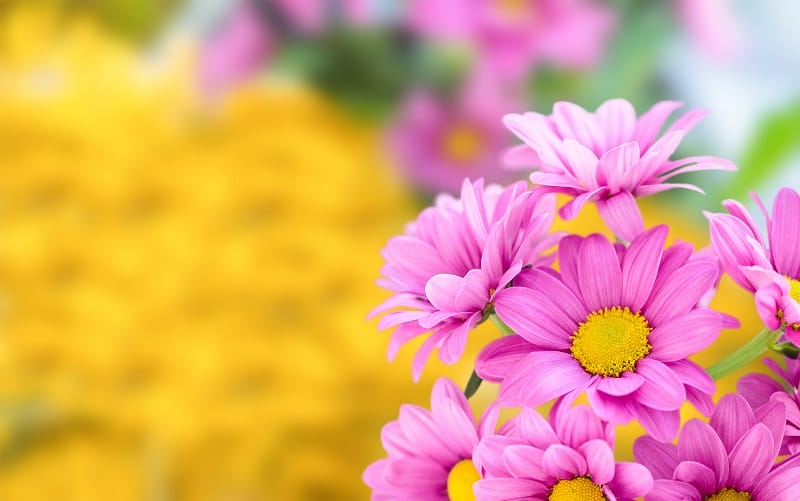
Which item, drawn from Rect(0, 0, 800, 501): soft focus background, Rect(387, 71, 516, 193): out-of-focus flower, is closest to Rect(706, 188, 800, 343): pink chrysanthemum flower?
Rect(0, 0, 800, 501): soft focus background

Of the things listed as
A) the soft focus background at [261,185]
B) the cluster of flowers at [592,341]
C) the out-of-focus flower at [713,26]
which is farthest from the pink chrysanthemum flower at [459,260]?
the out-of-focus flower at [713,26]

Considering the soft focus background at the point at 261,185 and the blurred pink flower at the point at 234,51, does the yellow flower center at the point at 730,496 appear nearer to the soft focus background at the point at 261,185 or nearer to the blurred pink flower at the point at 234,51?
the soft focus background at the point at 261,185

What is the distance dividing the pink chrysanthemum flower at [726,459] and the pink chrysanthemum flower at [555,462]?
1cm

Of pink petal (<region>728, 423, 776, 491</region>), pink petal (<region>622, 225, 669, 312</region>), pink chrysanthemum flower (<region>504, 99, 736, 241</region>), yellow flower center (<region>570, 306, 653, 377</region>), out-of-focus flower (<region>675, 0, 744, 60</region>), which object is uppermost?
out-of-focus flower (<region>675, 0, 744, 60</region>)

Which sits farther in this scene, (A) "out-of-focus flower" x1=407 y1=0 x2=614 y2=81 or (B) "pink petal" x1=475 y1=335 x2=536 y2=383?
(A) "out-of-focus flower" x1=407 y1=0 x2=614 y2=81

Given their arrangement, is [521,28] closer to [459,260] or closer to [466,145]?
[466,145]

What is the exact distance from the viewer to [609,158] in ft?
0.83

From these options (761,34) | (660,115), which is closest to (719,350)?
(761,34)

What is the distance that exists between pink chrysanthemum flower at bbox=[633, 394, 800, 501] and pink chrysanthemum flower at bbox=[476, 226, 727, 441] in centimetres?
1

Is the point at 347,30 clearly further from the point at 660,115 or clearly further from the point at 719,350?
the point at 660,115

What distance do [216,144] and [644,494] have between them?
90cm

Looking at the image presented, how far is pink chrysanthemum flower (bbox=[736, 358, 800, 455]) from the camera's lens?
0.25 meters

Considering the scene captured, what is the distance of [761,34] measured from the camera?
3.18 ft

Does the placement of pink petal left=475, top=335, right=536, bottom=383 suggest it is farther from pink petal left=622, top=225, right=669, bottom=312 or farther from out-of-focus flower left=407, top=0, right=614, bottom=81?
out-of-focus flower left=407, top=0, right=614, bottom=81
